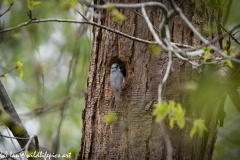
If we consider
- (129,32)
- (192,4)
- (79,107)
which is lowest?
(129,32)

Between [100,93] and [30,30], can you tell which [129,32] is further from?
[30,30]

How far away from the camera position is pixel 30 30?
400 cm

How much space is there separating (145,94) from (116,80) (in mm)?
183

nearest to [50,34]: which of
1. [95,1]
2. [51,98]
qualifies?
[51,98]

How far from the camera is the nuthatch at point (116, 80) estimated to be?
2.44m

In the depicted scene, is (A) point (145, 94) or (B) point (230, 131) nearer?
(A) point (145, 94)

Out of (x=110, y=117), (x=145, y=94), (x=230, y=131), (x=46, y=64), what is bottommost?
(x=110, y=117)

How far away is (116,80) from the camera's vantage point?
2.44m

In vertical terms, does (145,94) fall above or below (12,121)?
above

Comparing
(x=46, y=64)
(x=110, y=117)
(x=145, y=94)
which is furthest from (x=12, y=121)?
(x=46, y=64)

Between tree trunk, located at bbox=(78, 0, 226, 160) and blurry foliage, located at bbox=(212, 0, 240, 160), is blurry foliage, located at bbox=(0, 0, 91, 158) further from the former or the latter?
tree trunk, located at bbox=(78, 0, 226, 160)

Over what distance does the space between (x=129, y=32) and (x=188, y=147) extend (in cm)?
74

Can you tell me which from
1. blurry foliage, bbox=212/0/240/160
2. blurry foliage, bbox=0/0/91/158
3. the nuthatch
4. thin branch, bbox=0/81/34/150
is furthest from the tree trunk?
blurry foliage, bbox=0/0/91/158

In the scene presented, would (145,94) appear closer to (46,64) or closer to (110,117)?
(110,117)
